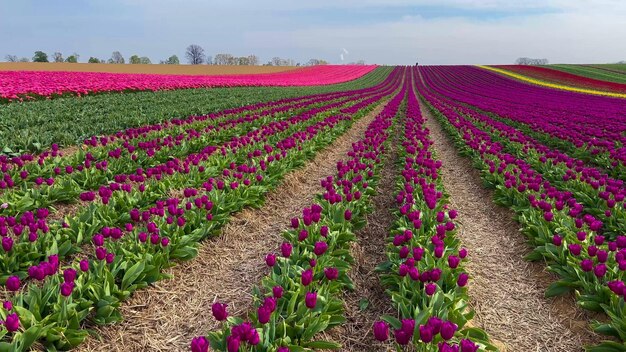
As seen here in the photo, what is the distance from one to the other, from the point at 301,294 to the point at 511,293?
2873mm

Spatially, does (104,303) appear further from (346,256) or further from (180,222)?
(346,256)

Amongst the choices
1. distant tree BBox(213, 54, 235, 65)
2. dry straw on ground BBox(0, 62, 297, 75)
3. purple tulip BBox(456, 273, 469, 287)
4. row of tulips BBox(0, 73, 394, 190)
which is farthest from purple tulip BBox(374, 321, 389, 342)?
distant tree BBox(213, 54, 235, 65)

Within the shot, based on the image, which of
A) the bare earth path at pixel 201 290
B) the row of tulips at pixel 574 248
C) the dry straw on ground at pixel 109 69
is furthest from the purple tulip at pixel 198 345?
the dry straw on ground at pixel 109 69

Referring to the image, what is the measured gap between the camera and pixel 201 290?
4.64 m

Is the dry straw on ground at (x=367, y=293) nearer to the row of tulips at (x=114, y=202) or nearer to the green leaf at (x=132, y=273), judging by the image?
the green leaf at (x=132, y=273)

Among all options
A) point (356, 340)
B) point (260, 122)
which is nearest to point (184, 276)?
point (356, 340)

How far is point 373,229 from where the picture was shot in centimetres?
651

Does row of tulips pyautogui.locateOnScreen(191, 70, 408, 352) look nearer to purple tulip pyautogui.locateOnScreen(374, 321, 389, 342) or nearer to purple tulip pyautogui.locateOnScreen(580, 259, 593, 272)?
purple tulip pyautogui.locateOnScreen(374, 321, 389, 342)

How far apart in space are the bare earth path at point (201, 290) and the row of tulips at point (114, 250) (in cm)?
18

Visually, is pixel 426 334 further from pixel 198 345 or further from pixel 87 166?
pixel 87 166

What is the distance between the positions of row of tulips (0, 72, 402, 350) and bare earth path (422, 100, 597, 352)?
A: 375cm

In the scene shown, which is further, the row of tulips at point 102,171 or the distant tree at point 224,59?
the distant tree at point 224,59

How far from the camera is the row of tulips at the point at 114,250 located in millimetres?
3297

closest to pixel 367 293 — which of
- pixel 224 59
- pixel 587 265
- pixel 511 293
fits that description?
pixel 511 293
